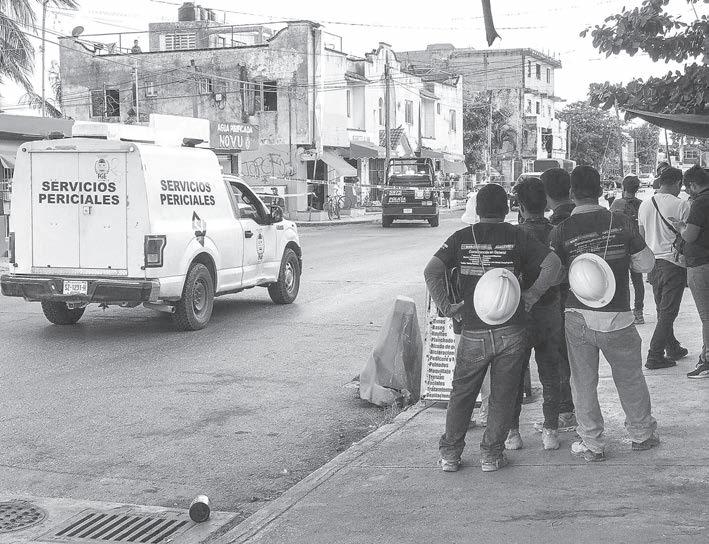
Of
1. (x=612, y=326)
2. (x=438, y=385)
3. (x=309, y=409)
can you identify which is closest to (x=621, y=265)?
(x=612, y=326)

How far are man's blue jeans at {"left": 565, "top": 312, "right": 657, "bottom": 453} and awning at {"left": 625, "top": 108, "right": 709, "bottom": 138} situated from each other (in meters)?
1.38

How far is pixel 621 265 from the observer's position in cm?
607

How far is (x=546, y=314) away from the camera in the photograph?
639 centimetres

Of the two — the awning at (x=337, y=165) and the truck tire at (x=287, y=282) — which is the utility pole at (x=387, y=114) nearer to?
the awning at (x=337, y=165)

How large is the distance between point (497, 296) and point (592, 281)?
64 cm

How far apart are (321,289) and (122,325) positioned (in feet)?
15.2

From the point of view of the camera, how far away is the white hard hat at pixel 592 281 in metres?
5.86

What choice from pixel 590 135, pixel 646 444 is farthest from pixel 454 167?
pixel 646 444

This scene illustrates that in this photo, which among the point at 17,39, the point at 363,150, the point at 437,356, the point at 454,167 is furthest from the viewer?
the point at 454,167

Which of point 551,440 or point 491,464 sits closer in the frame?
point 491,464

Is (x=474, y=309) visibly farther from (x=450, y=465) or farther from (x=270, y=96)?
(x=270, y=96)

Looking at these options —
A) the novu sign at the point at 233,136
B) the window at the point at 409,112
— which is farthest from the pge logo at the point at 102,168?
the window at the point at 409,112

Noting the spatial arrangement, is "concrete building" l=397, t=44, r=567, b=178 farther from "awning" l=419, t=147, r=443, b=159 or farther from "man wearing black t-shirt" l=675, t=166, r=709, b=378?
"man wearing black t-shirt" l=675, t=166, r=709, b=378

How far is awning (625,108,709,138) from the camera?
6.27 m
